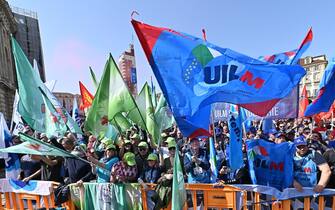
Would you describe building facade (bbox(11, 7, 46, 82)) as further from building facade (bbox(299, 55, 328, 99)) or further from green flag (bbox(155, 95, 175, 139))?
building facade (bbox(299, 55, 328, 99))

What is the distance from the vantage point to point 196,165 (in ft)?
14.4

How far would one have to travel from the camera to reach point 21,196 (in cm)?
491

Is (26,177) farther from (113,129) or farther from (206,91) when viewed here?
(206,91)

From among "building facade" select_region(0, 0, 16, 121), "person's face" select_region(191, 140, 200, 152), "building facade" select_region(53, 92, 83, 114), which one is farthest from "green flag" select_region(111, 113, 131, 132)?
"building facade" select_region(0, 0, 16, 121)

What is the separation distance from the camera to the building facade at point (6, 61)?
3766 centimetres

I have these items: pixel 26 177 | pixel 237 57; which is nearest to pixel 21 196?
pixel 26 177

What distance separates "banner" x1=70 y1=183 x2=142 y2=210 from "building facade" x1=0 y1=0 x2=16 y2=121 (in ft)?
119

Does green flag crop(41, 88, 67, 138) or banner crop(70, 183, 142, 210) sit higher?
green flag crop(41, 88, 67, 138)

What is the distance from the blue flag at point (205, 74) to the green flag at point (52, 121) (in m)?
3.21

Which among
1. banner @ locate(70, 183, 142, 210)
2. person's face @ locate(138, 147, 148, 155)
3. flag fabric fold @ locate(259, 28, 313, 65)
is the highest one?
flag fabric fold @ locate(259, 28, 313, 65)

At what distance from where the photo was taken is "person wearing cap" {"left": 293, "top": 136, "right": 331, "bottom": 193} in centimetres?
371

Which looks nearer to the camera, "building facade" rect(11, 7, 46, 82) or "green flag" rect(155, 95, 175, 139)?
"green flag" rect(155, 95, 175, 139)

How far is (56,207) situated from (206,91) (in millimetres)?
2946

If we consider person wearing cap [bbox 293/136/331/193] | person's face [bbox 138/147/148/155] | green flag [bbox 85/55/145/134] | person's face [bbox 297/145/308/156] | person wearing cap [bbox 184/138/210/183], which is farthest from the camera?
green flag [bbox 85/55/145/134]
